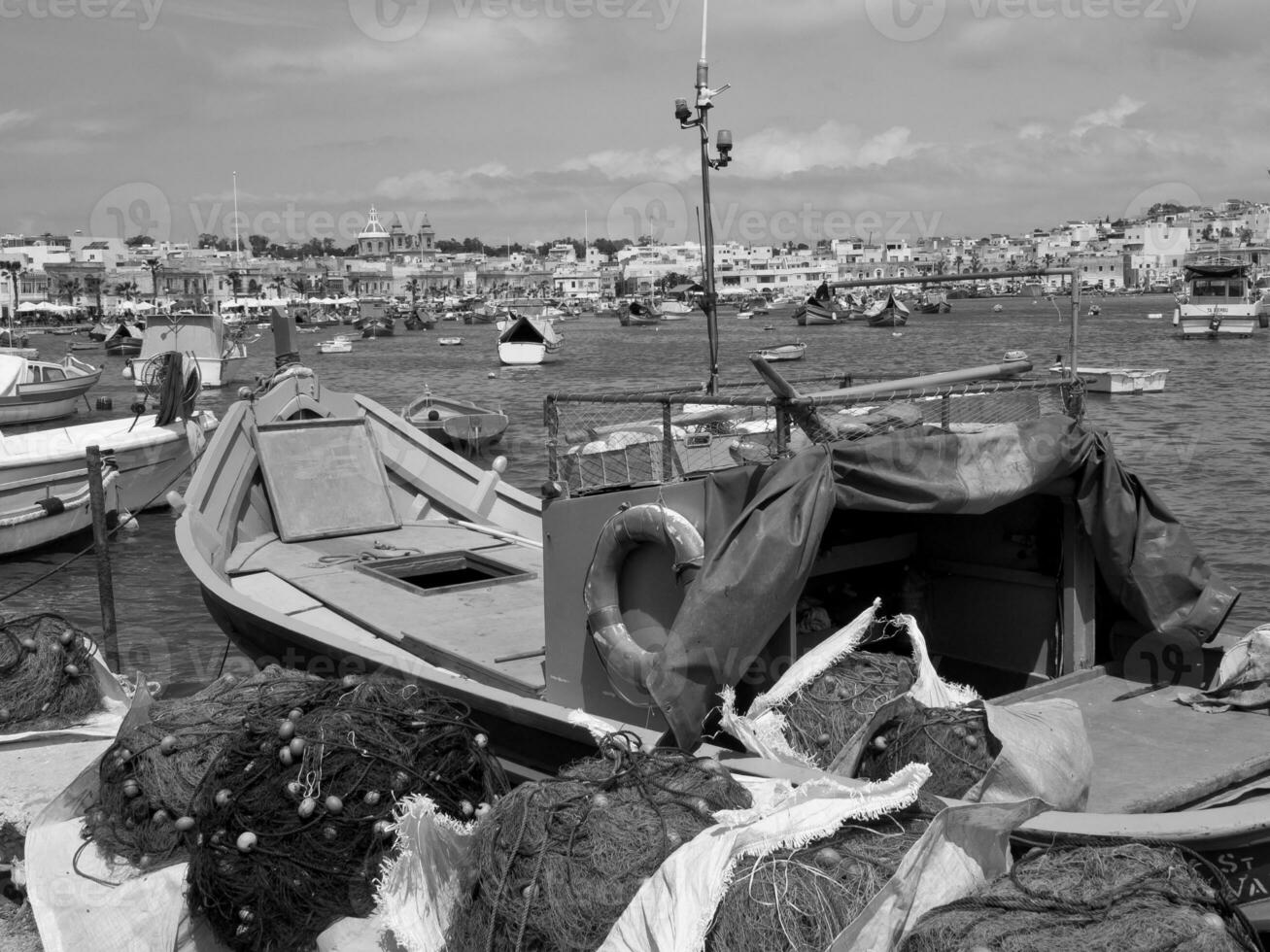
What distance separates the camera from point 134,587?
18469 millimetres

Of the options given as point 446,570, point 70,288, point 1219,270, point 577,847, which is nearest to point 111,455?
point 446,570

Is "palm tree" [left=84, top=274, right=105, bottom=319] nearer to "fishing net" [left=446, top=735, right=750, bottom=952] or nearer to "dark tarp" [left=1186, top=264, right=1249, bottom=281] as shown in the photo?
"dark tarp" [left=1186, top=264, right=1249, bottom=281]

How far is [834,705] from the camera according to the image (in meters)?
5.61

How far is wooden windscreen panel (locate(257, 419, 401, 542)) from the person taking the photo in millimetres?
12453

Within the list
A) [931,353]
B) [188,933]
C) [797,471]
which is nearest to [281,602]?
[188,933]

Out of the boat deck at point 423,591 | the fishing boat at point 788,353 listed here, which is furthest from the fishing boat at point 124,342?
the boat deck at point 423,591

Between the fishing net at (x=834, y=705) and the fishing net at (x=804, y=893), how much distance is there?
4.21 feet

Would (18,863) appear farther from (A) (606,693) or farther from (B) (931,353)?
(B) (931,353)

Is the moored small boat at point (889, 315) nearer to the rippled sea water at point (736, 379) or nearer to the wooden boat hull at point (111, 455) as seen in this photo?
the rippled sea water at point (736, 379)

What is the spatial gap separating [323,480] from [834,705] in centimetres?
834

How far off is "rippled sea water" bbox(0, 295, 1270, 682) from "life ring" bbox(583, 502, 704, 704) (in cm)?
267

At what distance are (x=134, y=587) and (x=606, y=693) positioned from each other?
45.0 ft

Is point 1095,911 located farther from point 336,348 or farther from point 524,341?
point 336,348

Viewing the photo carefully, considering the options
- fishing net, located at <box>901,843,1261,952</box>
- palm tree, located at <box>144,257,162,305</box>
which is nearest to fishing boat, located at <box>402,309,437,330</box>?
palm tree, located at <box>144,257,162,305</box>
